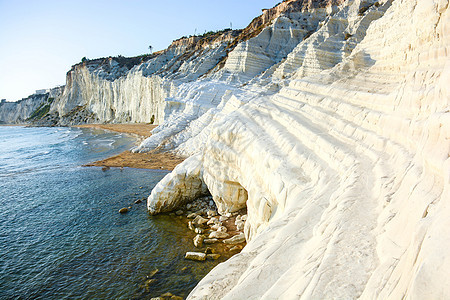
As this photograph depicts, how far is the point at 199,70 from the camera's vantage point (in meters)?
56.2

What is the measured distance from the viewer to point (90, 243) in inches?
560

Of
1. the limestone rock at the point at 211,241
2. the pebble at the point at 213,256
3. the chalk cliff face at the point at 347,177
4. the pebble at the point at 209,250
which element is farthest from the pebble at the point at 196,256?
the chalk cliff face at the point at 347,177

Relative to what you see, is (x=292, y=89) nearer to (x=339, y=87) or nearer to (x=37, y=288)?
(x=339, y=87)

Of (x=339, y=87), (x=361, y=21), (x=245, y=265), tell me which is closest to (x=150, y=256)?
(x=245, y=265)

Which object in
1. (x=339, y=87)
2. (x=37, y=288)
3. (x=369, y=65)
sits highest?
(x=369, y=65)

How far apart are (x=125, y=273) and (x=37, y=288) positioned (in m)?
3.49

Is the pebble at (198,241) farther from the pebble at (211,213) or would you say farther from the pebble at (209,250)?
the pebble at (211,213)

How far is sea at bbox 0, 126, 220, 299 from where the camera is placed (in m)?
11.0

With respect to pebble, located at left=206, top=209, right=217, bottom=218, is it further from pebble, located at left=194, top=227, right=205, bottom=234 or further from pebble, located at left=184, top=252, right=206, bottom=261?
pebble, located at left=184, top=252, right=206, bottom=261

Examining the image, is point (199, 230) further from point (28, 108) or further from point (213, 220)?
point (28, 108)

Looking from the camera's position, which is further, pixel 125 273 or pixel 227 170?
pixel 227 170

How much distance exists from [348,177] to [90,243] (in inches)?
517

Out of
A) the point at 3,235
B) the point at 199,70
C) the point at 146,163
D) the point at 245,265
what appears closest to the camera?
the point at 245,265

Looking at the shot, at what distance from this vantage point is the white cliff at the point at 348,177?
3783 mm
